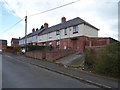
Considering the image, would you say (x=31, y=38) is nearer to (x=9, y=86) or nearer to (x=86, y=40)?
(x=86, y=40)

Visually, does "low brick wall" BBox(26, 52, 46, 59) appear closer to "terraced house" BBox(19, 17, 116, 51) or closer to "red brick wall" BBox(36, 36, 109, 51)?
"terraced house" BBox(19, 17, 116, 51)

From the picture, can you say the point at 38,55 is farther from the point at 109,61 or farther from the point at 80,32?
the point at 109,61

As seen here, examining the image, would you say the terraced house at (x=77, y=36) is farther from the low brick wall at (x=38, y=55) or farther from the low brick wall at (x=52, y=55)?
the low brick wall at (x=38, y=55)

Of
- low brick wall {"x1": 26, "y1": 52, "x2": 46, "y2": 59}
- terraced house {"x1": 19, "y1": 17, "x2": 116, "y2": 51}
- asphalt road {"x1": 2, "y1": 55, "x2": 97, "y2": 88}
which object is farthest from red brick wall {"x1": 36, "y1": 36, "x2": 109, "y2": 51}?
asphalt road {"x1": 2, "y1": 55, "x2": 97, "y2": 88}

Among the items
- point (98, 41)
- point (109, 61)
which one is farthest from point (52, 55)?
point (109, 61)

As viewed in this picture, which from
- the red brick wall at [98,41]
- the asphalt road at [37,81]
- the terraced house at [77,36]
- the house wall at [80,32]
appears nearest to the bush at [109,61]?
the asphalt road at [37,81]

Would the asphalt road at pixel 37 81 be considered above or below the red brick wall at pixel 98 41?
below

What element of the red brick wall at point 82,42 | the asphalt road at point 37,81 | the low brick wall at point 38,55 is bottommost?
the asphalt road at point 37,81

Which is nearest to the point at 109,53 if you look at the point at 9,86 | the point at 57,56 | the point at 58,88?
the point at 58,88

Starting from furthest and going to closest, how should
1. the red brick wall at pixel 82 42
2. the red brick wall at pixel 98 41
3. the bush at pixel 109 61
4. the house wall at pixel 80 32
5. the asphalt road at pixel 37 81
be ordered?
the house wall at pixel 80 32 → the red brick wall at pixel 82 42 → the red brick wall at pixel 98 41 → the bush at pixel 109 61 → the asphalt road at pixel 37 81

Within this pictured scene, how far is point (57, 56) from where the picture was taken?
20062mm

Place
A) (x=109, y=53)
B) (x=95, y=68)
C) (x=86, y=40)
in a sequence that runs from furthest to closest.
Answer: (x=86, y=40)
(x=95, y=68)
(x=109, y=53)

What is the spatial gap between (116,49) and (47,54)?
41.7ft

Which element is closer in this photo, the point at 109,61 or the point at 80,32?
the point at 109,61
